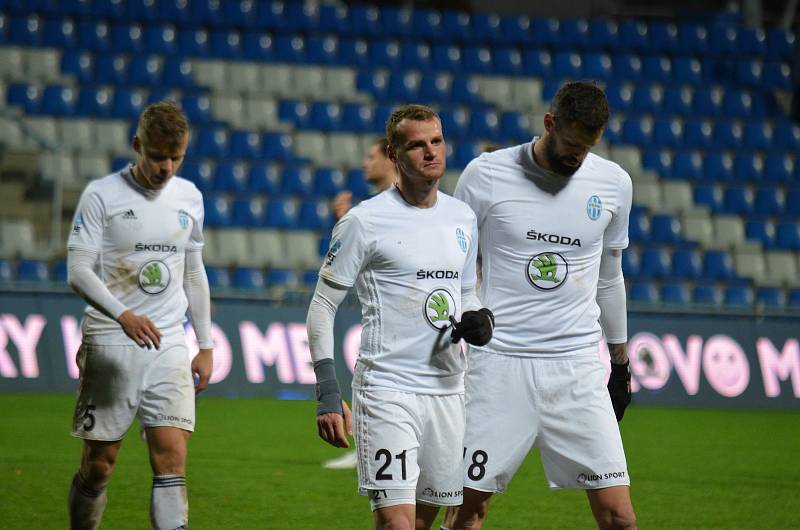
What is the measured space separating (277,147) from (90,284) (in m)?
13.2

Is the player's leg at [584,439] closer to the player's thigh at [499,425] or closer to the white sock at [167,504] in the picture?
the player's thigh at [499,425]

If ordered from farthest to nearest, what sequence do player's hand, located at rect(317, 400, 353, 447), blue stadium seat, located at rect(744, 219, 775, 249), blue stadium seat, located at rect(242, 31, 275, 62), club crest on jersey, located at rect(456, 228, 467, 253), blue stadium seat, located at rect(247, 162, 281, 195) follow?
blue stadium seat, located at rect(242, 31, 275, 62) → blue stadium seat, located at rect(744, 219, 775, 249) → blue stadium seat, located at rect(247, 162, 281, 195) → club crest on jersey, located at rect(456, 228, 467, 253) → player's hand, located at rect(317, 400, 353, 447)

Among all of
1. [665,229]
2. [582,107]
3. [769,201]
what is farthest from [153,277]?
[769,201]

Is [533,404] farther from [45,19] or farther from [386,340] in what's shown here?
[45,19]

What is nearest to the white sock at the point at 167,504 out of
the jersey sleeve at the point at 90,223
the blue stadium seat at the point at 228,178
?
the jersey sleeve at the point at 90,223

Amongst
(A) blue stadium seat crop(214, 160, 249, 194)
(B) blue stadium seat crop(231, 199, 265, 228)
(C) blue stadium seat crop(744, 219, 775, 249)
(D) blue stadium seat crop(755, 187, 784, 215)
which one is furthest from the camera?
(D) blue stadium seat crop(755, 187, 784, 215)

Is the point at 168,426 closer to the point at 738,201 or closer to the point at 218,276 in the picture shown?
the point at 218,276

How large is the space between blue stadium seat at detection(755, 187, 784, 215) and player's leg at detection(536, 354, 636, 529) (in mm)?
15492

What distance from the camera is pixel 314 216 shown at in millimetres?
16781

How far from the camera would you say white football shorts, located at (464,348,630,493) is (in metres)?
4.55

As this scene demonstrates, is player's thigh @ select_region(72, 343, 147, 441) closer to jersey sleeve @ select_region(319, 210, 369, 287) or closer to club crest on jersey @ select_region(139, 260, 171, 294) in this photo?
club crest on jersey @ select_region(139, 260, 171, 294)

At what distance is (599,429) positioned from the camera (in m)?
4.54

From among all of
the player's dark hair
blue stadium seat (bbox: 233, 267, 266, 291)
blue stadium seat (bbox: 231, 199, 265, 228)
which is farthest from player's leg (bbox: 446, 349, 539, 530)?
blue stadium seat (bbox: 231, 199, 265, 228)

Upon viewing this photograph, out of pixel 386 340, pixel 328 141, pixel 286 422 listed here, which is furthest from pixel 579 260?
pixel 328 141
